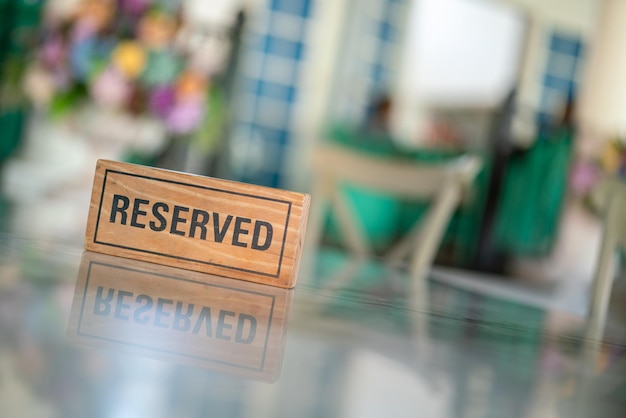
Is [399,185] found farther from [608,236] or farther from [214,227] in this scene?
[214,227]

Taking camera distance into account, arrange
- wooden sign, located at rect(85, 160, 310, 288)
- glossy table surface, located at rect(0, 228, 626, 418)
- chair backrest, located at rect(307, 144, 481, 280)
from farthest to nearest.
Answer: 1. chair backrest, located at rect(307, 144, 481, 280)
2. wooden sign, located at rect(85, 160, 310, 288)
3. glossy table surface, located at rect(0, 228, 626, 418)

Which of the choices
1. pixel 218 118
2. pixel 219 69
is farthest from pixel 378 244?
pixel 218 118

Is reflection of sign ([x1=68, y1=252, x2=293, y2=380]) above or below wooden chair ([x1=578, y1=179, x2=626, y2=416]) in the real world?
below

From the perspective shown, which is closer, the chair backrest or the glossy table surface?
the glossy table surface

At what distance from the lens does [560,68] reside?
8.87 m

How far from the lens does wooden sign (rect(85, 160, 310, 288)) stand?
0.48m

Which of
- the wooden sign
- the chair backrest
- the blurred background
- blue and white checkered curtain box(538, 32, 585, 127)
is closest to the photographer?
the wooden sign

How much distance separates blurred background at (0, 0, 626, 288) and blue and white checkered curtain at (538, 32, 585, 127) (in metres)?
0.02

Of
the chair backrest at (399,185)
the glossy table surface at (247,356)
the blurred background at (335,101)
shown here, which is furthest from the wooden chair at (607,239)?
the blurred background at (335,101)

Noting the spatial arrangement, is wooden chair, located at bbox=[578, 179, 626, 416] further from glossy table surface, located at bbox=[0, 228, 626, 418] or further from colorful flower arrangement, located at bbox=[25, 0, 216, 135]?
colorful flower arrangement, located at bbox=[25, 0, 216, 135]

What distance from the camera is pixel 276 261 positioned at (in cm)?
48

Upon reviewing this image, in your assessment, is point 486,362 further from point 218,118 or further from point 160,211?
point 218,118

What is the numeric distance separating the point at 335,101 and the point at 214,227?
6528mm

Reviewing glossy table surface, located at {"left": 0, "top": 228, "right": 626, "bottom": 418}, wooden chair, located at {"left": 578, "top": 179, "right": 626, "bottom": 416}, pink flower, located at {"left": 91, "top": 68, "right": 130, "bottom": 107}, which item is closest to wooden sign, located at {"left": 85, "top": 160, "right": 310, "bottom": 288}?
glossy table surface, located at {"left": 0, "top": 228, "right": 626, "bottom": 418}
